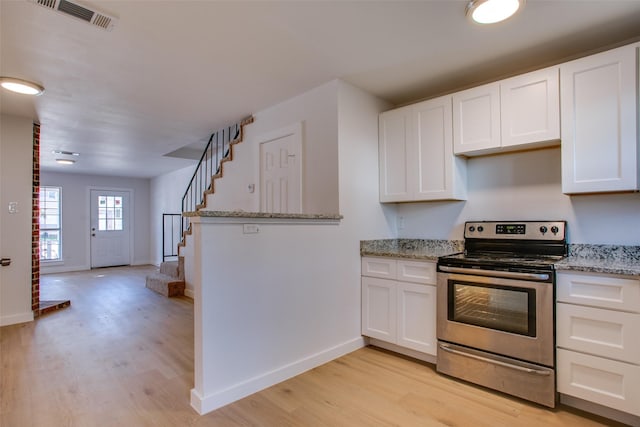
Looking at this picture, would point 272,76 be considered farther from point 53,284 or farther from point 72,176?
point 72,176

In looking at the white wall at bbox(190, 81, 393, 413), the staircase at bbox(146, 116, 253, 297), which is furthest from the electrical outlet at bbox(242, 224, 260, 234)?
the staircase at bbox(146, 116, 253, 297)

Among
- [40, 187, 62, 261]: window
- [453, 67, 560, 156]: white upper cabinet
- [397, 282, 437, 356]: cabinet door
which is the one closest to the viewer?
[453, 67, 560, 156]: white upper cabinet

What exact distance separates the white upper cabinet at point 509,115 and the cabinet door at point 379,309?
1.36 metres

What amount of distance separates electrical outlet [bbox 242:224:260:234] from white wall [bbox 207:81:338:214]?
34.6 inches

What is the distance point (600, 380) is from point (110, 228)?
997 centimetres

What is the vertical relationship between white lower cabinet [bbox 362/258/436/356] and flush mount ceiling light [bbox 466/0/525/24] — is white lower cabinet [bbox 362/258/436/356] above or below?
below

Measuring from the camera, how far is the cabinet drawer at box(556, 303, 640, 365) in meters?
1.81

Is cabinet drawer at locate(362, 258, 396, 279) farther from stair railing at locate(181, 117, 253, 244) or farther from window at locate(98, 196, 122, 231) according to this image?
window at locate(98, 196, 122, 231)

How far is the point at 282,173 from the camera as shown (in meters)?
3.55

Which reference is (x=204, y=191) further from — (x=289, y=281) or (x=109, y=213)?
(x=109, y=213)

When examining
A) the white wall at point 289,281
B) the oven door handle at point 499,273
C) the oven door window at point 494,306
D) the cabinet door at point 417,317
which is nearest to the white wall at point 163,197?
the white wall at point 289,281

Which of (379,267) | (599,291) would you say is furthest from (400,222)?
(599,291)

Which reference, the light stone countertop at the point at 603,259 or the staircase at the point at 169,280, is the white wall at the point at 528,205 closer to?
the light stone countertop at the point at 603,259

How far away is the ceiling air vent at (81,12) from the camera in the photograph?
74.5 inches
